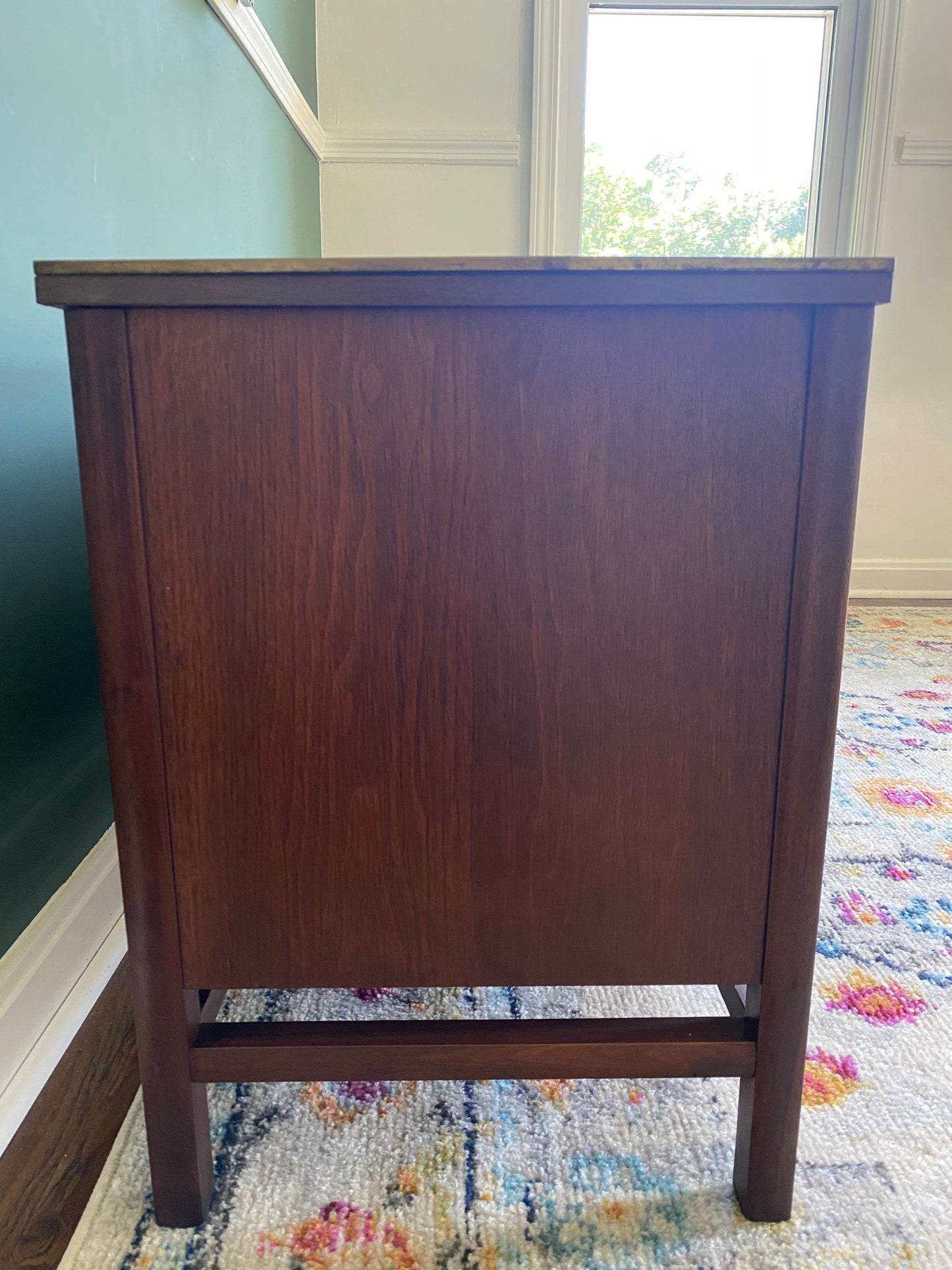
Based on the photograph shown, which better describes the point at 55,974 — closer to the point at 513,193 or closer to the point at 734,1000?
the point at 734,1000

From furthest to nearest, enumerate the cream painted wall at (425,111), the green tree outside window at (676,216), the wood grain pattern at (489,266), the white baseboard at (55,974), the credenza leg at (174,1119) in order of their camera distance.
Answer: the green tree outside window at (676,216)
the cream painted wall at (425,111)
the white baseboard at (55,974)
the credenza leg at (174,1119)
the wood grain pattern at (489,266)

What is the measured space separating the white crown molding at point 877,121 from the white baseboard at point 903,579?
1049 mm

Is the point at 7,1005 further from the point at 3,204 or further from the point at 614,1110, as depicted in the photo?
the point at 3,204

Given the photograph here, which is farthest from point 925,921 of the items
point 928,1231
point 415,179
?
point 415,179

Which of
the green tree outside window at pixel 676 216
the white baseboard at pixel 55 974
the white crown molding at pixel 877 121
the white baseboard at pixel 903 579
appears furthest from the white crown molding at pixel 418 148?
the white baseboard at pixel 55 974

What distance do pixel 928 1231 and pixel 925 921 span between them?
50 centimetres

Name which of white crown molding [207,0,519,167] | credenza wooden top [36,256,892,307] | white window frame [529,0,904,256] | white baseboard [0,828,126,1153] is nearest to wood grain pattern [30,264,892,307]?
credenza wooden top [36,256,892,307]

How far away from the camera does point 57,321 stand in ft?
2.93

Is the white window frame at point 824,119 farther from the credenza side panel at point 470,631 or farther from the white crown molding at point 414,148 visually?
the credenza side panel at point 470,631

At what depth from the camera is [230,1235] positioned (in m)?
0.64

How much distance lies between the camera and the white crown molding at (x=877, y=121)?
259 cm

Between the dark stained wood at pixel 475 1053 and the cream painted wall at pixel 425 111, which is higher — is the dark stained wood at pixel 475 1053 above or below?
below

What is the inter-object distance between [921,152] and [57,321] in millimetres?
2851

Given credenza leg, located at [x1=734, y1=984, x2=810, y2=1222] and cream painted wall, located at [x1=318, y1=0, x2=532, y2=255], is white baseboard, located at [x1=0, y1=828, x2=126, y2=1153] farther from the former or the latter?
cream painted wall, located at [x1=318, y1=0, x2=532, y2=255]
